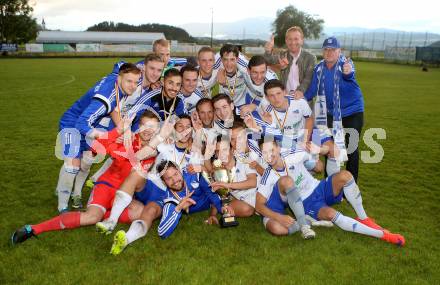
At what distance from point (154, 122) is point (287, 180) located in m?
1.87

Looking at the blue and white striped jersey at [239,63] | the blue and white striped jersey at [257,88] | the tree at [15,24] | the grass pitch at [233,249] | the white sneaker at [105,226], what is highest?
the tree at [15,24]

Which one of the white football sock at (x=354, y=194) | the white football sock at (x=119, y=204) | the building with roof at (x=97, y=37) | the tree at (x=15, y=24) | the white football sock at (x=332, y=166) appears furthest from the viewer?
the building with roof at (x=97, y=37)

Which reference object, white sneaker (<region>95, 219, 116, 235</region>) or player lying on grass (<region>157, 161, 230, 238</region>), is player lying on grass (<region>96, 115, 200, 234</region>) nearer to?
player lying on grass (<region>157, 161, 230, 238</region>)

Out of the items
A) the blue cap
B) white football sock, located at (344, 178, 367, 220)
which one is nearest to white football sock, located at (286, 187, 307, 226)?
white football sock, located at (344, 178, 367, 220)

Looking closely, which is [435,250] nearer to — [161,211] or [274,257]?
[274,257]

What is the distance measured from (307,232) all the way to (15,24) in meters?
67.7

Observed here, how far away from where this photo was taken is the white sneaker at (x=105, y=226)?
4325 millimetres

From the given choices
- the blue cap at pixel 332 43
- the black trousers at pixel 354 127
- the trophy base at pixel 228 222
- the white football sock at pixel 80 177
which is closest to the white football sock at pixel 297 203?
the trophy base at pixel 228 222

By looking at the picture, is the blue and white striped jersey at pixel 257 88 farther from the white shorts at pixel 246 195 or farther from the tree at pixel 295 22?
the tree at pixel 295 22

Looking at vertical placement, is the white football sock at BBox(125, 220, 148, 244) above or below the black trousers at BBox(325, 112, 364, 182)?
below

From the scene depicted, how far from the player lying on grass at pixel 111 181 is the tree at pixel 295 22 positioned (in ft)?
303

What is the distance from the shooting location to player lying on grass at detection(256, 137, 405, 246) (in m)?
4.60

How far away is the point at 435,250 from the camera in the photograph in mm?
4324

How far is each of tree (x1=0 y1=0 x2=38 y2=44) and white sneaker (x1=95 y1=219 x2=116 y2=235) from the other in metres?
65.9
